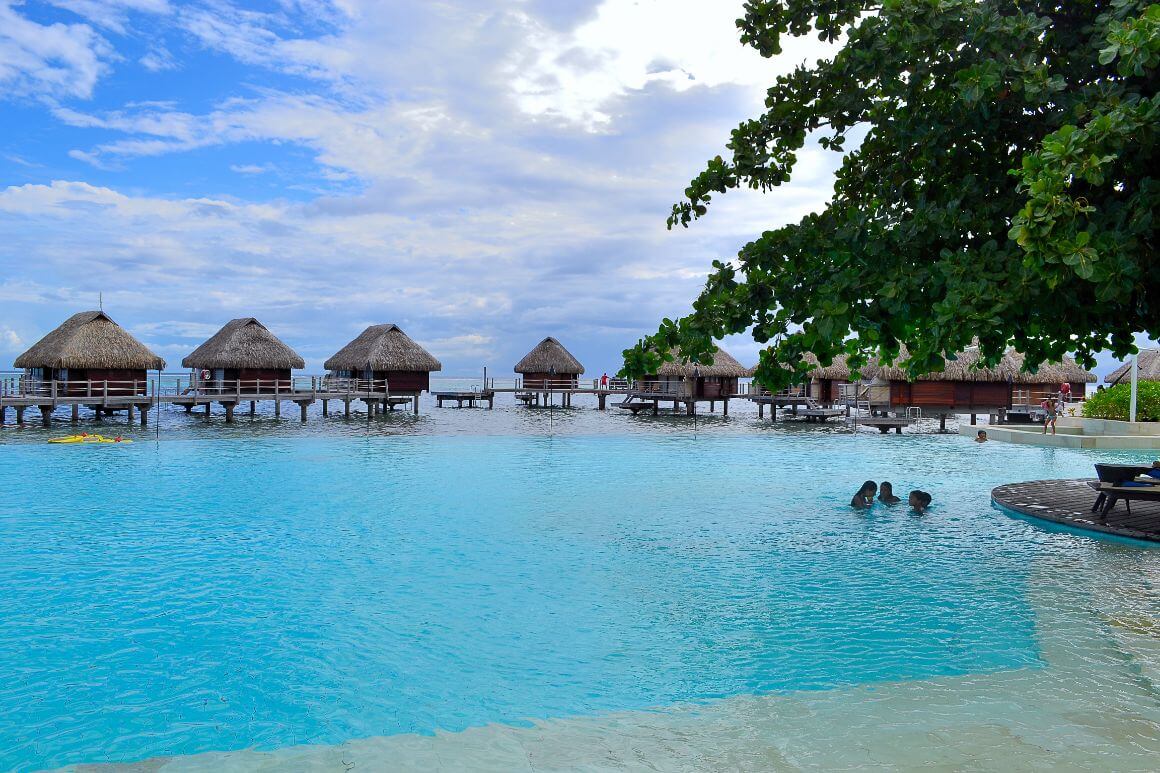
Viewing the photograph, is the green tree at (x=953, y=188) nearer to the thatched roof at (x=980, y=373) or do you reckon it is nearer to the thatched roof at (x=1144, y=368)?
the thatched roof at (x=980, y=373)

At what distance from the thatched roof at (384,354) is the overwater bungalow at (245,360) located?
4.61 m

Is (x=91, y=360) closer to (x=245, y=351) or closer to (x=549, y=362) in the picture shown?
(x=245, y=351)

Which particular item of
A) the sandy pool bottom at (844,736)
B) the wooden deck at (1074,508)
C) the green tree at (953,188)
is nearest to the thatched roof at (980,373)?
the wooden deck at (1074,508)

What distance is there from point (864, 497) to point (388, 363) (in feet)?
111

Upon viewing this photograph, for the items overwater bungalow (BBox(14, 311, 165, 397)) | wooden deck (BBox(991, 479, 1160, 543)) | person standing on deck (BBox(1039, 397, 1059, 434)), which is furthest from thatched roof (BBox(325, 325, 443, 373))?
wooden deck (BBox(991, 479, 1160, 543))

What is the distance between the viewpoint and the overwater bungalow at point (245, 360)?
3891 centimetres

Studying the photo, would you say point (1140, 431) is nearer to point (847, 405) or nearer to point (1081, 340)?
point (847, 405)

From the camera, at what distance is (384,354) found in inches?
1759

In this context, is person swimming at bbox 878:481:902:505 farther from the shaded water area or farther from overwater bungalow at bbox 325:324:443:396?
overwater bungalow at bbox 325:324:443:396

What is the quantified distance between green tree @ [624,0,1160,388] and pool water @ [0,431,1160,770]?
290cm

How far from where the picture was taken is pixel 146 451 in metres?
25.0

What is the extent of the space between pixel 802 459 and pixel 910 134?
17715 millimetres

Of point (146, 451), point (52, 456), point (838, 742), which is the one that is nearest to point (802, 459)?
point (838, 742)

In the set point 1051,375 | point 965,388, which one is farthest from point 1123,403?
point 1051,375
